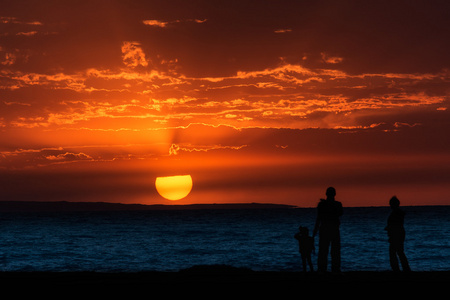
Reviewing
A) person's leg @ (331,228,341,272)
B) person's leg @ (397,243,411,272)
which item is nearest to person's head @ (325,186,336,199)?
person's leg @ (331,228,341,272)

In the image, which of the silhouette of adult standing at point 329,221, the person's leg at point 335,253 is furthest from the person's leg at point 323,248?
the person's leg at point 335,253

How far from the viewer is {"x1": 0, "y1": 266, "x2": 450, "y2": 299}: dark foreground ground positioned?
1253cm

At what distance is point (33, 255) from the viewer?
160 feet

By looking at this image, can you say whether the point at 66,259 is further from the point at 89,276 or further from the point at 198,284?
the point at 198,284

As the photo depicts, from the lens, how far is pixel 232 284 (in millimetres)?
13859

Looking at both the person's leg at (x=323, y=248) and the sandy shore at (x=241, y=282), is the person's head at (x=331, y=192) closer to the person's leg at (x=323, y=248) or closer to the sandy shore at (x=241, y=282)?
the person's leg at (x=323, y=248)

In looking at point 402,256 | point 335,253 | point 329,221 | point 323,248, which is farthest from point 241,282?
point 402,256

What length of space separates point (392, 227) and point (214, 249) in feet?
130

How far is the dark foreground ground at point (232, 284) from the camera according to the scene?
12.5m

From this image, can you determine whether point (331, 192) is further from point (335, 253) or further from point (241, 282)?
point (241, 282)

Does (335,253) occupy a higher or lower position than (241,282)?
higher

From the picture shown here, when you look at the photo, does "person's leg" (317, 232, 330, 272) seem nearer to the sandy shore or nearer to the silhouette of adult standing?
the silhouette of adult standing

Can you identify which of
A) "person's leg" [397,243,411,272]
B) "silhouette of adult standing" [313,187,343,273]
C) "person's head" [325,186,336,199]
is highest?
"person's head" [325,186,336,199]

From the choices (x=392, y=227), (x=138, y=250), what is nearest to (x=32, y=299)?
(x=392, y=227)
